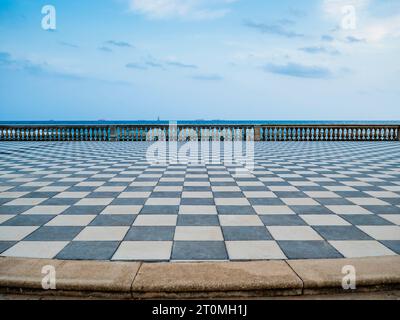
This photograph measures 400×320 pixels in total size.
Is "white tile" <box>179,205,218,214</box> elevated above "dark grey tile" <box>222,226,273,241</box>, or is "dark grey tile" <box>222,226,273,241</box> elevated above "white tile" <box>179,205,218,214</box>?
"white tile" <box>179,205,218,214</box>

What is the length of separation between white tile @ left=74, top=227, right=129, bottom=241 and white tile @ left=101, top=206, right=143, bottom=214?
562mm

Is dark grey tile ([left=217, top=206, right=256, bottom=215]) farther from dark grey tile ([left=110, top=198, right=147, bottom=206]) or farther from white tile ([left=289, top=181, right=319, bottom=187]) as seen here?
white tile ([left=289, top=181, right=319, bottom=187])

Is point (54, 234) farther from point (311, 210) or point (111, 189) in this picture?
point (311, 210)

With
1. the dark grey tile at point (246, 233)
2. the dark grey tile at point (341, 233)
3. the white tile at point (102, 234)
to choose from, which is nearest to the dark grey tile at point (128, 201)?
the white tile at point (102, 234)

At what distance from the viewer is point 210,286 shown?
2.09 metres

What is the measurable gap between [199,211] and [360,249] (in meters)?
1.72

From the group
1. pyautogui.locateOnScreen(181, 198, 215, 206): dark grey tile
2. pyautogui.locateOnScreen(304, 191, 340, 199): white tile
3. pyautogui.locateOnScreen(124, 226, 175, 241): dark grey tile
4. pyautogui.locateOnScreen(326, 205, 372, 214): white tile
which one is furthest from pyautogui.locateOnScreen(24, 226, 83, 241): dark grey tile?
pyautogui.locateOnScreen(304, 191, 340, 199): white tile

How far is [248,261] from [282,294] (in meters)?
0.39

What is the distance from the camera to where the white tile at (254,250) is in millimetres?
2525

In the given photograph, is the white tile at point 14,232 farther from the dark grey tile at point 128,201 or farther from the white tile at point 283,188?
the white tile at point 283,188

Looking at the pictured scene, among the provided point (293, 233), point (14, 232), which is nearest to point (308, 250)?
point (293, 233)

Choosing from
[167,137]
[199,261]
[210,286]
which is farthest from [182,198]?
[167,137]

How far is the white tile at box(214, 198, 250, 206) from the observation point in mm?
4121

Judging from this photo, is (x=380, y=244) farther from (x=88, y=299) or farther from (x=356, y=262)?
(x=88, y=299)
